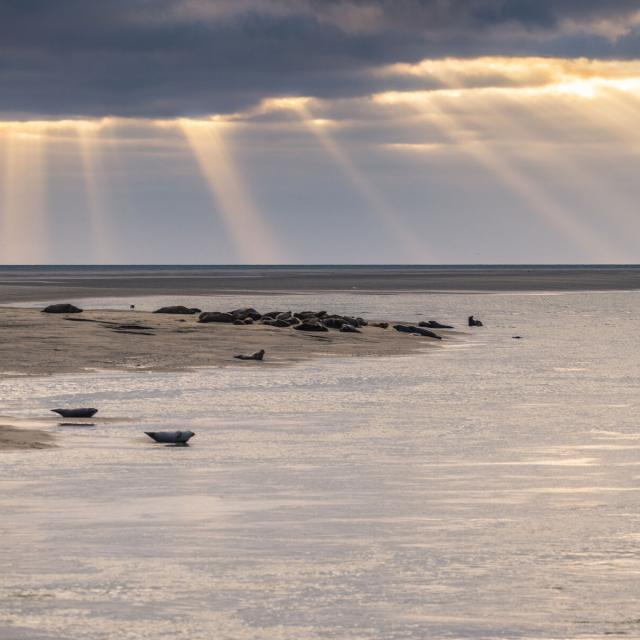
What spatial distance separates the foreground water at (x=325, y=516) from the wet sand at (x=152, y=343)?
6.79 m

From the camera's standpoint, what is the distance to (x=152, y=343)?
142 ft

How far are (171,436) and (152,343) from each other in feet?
72.8

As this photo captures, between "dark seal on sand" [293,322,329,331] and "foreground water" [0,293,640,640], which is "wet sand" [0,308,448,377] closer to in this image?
"dark seal on sand" [293,322,329,331]

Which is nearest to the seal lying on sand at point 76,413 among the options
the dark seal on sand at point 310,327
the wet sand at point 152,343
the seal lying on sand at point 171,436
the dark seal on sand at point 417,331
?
the seal lying on sand at point 171,436

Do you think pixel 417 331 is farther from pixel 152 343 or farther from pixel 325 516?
pixel 325 516

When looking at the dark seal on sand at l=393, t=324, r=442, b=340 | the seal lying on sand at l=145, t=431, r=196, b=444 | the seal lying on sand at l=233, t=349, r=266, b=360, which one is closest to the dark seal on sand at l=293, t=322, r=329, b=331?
the dark seal on sand at l=393, t=324, r=442, b=340

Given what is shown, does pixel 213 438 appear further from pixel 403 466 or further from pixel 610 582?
pixel 610 582

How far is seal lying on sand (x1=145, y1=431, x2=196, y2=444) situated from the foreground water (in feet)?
0.87

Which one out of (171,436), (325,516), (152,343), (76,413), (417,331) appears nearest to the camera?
(325,516)

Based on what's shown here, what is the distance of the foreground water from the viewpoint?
10.7 m

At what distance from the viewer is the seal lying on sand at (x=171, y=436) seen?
2125 centimetres

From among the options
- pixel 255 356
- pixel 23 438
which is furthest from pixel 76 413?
pixel 255 356

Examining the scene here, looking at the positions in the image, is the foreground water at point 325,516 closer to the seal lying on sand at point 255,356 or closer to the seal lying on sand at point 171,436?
the seal lying on sand at point 171,436

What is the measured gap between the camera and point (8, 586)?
11.6 meters
